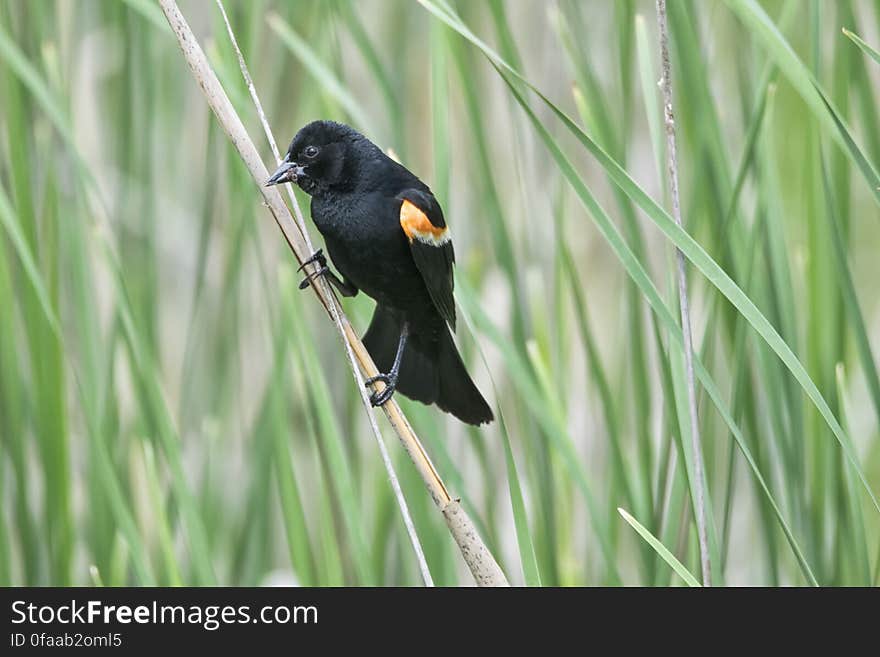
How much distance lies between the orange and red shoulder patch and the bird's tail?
210mm

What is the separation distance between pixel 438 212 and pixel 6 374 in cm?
71

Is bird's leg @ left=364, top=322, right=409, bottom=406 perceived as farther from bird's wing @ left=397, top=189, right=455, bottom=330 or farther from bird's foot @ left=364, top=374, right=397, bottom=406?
bird's wing @ left=397, top=189, right=455, bottom=330

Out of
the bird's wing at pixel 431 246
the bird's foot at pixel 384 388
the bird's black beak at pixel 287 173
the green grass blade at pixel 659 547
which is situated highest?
the bird's black beak at pixel 287 173

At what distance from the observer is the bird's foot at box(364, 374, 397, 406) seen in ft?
4.76

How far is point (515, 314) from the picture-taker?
155cm

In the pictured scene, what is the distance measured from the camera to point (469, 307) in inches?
54.9

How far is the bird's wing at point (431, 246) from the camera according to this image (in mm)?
1592

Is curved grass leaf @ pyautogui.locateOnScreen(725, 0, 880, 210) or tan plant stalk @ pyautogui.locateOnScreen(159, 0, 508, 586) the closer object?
curved grass leaf @ pyautogui.locateOnScreen(725, 0, 880, 210)

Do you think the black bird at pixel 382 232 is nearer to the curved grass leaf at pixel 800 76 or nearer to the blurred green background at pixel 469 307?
the blurred green background at pixel 469 307

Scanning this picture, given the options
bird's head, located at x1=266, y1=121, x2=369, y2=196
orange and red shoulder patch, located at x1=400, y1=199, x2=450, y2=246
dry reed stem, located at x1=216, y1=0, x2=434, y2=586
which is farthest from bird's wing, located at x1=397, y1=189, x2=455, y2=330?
dry reed stem, located at x1=216, y1=0, x2=434, y2=586

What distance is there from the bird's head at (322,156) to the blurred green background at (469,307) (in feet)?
0.18

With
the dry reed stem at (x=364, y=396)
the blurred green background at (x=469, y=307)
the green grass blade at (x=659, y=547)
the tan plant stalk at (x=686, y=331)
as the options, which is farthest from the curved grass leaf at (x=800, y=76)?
the dry reed stem at (x=364, y=396)
